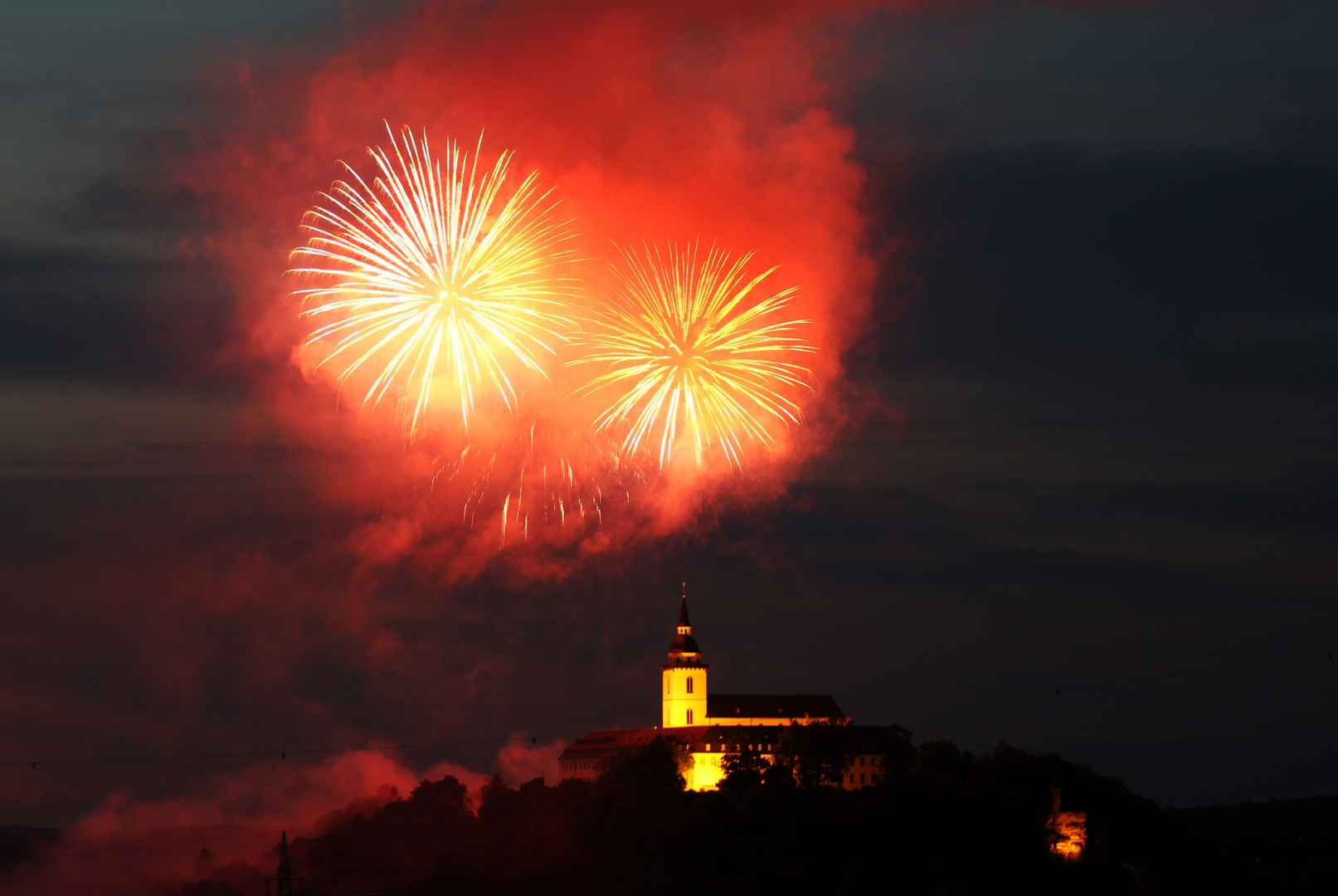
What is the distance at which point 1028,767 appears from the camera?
157125 mm

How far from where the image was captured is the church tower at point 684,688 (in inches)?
7589

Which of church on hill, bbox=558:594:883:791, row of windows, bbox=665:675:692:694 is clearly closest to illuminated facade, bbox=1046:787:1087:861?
church on hill, bbox=558:594:883:791

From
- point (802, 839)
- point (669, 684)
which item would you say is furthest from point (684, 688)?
point (802, 839)

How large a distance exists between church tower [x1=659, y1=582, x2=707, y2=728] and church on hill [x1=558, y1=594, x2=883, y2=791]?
0.09m

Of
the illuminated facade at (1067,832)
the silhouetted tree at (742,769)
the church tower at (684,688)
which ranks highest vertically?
the church tower at (684,688)

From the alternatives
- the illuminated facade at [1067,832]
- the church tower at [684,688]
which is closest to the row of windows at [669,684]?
the church tower at [684,688]

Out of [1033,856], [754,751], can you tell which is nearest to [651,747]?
[754,751]

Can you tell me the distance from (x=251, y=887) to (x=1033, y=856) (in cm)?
8021

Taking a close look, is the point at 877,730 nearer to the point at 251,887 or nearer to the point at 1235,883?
the point at 1235,883

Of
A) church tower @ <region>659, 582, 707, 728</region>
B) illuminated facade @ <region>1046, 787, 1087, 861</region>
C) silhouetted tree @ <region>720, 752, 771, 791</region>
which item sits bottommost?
illuminated facade @ <region>1046, 787, 1087, 861</region>

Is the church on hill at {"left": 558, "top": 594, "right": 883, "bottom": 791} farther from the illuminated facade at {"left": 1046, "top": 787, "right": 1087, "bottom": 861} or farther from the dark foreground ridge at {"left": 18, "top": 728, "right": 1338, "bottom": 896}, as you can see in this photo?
the illuminated facade at {"left": 1046, "top": 787, "right": 1087, "bottom": 861}

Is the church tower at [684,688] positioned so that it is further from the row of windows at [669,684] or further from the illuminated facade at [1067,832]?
the illuminated facade at [1067,832]

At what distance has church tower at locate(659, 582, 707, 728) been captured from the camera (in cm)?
19275

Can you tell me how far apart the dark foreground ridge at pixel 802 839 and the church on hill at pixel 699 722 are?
25.2 ft
